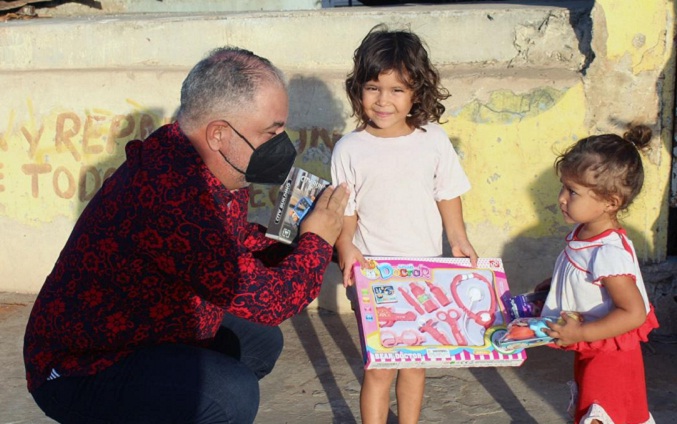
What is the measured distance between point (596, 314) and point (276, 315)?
113 cm

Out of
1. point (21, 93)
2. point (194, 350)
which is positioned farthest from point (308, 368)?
point (21, 93)

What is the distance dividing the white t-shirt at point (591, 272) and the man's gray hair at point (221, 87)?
124 centimetres

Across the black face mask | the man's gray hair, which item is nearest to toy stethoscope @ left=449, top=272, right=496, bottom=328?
the black face mask

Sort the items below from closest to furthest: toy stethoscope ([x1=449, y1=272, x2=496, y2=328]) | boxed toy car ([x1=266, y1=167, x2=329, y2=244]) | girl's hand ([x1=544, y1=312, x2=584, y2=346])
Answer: girl's hand ([x1=544, y1=312, x2=584, y2=346]) → boxed toy car ([x1=266, y1=167, x2=329, y2=244]) → toy stethoscope ([x1=449, y1=272, x2=496, y2=328])

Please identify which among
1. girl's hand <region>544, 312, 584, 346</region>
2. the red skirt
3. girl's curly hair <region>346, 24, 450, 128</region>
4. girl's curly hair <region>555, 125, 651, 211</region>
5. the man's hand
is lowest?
the red skirt

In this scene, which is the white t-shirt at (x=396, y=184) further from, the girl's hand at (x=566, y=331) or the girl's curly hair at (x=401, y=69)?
the girl's hand at (x=566, y=331)

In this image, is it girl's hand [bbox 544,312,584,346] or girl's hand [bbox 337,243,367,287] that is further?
girl's hand [bbox 337,243,367,287]

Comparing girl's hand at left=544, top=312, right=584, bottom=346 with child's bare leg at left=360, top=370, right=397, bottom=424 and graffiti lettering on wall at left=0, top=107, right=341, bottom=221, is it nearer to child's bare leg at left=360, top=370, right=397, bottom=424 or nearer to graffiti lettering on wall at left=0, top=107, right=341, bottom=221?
child's bare leg at left=360, top=370, right=397, bottom=424

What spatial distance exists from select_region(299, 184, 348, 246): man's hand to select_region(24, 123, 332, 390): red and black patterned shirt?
0.12m

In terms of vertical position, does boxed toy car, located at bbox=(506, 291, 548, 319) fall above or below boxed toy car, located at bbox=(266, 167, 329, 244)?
below

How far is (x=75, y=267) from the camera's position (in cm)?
282

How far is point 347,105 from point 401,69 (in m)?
1.31

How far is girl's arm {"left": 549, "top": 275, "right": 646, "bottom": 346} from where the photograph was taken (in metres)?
2.97

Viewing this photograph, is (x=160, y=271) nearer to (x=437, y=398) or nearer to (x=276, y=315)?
(x=276, y=315)
